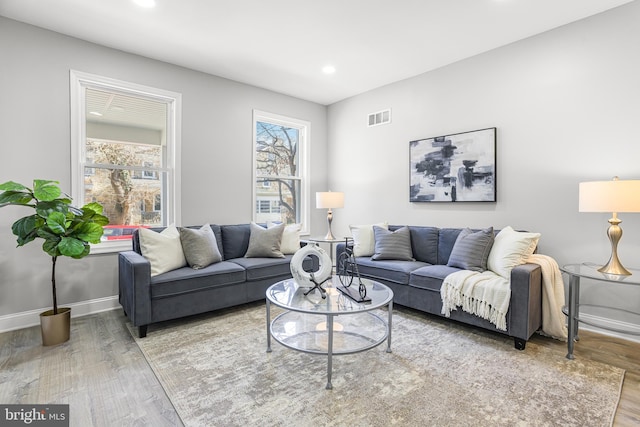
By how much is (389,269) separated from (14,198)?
129 inches

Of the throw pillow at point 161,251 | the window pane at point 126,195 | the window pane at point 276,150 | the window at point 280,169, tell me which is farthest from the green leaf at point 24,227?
the window pane at point 276,150

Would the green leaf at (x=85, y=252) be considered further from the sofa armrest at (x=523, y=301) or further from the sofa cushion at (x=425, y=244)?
the sofa armrest at (x=523, y=301)

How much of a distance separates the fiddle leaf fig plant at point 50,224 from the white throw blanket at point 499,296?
3073 mm

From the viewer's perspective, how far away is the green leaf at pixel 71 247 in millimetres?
2408

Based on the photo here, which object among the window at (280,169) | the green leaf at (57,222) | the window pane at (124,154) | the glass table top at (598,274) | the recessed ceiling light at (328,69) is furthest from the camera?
the window at (280,169)

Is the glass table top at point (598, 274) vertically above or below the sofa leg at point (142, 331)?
above

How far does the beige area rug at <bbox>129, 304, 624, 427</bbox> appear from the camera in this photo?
1.74 meters

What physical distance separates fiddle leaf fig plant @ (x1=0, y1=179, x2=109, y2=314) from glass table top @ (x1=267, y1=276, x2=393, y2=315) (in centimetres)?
154

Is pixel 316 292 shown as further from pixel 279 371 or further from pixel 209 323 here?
pixel 209 323

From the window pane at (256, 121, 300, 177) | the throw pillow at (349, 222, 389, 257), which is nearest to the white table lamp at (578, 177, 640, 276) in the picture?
the throw pillow at (349, 222, 389, 257)

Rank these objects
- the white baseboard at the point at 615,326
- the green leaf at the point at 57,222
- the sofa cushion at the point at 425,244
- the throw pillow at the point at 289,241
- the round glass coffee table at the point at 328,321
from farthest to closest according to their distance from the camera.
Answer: the throw pillow at the point at 289,241
the sofa cushion at the point at 425,244
the white baseboard at the point at 615,326
the green leaf at the point at 57,222
the round glass coffee table at the point at 328,321

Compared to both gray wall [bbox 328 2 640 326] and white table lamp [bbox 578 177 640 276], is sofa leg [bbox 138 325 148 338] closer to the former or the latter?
gray wall [bbox 328 2 640 326]

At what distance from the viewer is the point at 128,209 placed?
365 centimetres

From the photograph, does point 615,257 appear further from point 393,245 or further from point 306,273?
point 306,273
